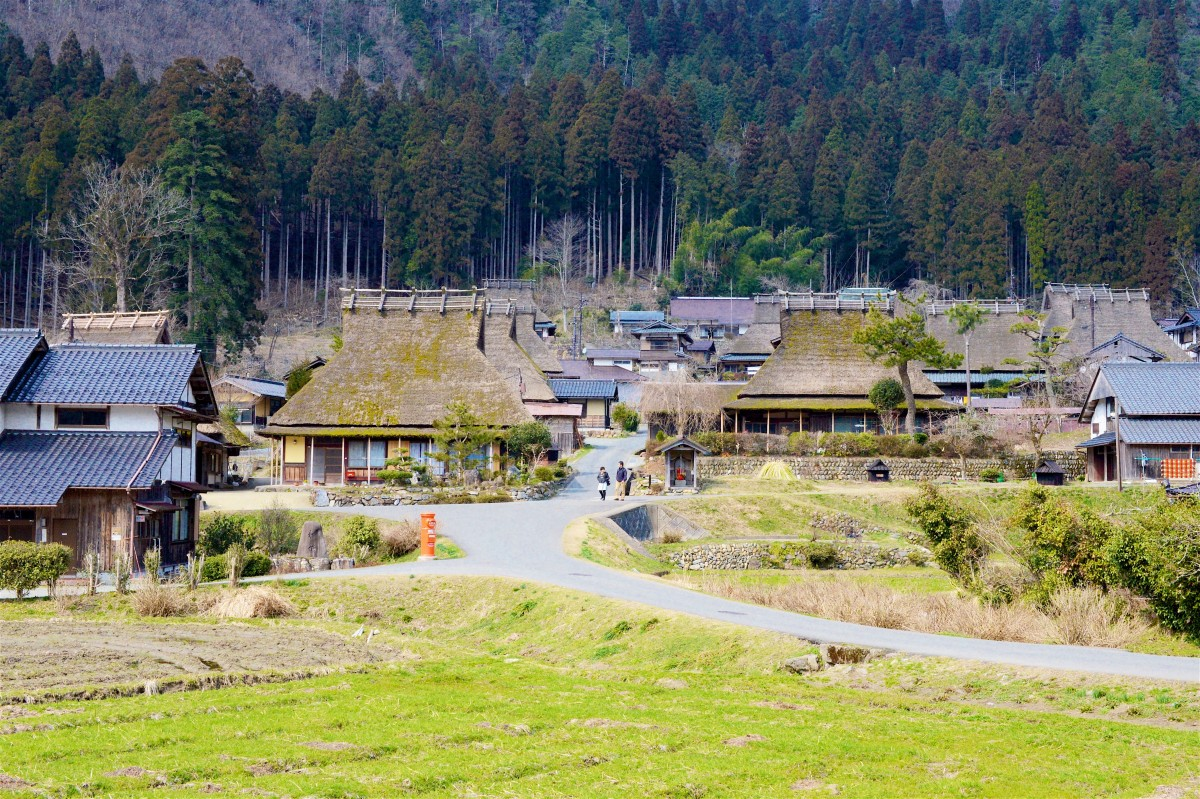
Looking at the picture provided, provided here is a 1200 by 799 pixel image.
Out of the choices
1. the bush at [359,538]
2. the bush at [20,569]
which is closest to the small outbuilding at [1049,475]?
the bush at [359,538]

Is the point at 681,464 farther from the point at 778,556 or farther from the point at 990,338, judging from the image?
the point at 990,338

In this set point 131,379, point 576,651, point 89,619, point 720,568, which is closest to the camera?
point 576,651

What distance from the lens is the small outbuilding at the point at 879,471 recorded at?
137ft

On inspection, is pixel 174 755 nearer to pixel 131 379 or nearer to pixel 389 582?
pixel 389 582

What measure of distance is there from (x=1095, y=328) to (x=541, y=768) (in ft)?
202

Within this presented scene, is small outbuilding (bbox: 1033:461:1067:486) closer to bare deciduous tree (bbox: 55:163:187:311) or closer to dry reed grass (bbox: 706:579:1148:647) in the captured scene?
dry reed grass (bbox: 706:579:1148:647)

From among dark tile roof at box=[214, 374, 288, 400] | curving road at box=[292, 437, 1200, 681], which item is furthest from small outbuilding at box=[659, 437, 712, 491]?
dark tile roof at box=[214, 374, 288, 400]

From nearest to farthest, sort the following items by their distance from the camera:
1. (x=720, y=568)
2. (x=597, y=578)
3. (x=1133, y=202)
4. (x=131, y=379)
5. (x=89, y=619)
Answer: (x=89, y=619)
(x=597, y=578)
(x=131, y=379)
(x=720, y=568)
(x=1133, y=202)

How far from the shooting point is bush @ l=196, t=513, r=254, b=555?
95.5ft

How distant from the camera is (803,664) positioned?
15758 mm

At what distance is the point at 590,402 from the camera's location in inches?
2338

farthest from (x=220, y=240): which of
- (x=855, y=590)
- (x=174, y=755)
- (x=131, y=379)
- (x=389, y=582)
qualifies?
(x=174, y=755)

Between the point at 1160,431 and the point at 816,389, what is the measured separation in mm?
12766

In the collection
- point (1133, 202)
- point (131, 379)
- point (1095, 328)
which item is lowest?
point (131, 379)
